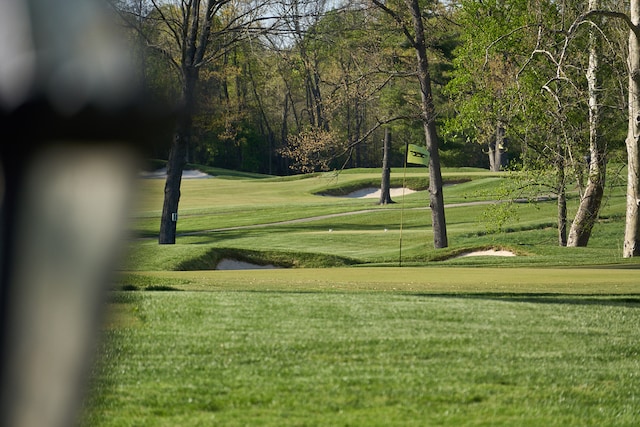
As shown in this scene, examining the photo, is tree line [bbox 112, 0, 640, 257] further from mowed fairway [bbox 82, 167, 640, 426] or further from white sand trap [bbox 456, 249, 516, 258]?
mowed fairway [bbox 82, 167, 640, 426]

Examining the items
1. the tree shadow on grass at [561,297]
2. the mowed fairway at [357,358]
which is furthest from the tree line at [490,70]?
the mowed fairway at [357,358]

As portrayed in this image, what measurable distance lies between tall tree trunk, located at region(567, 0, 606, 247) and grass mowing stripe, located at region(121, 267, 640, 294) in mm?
7367

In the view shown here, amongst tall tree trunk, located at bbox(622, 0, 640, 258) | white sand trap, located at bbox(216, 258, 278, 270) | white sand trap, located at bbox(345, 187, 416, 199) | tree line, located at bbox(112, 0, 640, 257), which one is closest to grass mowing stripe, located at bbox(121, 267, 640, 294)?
tree line, located at bbox(112, 0, 640, 257)

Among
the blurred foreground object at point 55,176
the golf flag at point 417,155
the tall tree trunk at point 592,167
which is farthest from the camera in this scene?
A: the golf flag at point 417,155

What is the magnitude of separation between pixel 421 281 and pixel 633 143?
9.47m

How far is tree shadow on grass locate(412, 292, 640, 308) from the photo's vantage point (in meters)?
11.7

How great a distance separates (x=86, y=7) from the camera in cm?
77

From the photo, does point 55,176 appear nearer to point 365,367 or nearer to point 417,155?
point 365,367

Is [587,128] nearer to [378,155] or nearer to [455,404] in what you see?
[455,404]

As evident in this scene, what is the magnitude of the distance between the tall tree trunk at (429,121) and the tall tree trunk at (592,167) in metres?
4.03

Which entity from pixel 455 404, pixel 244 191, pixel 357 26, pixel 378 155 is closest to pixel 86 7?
pixel 455 404

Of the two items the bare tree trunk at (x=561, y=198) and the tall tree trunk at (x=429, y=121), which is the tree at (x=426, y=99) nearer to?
the tall tree trunk at (x=429, y=121)

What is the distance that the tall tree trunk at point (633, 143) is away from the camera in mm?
21797

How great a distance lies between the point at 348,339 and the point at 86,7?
6.52m
